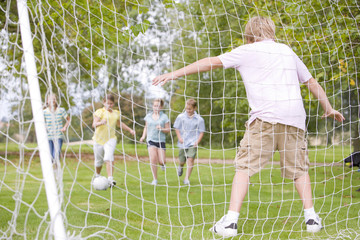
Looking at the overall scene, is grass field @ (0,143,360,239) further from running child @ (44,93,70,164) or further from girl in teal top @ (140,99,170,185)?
girl in teal top @ (140,99,170,185)

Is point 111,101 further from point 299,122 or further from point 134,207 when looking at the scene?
point 299,122

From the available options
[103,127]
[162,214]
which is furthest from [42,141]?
[103,127]

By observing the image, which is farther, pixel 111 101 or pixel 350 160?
pixel 111 101

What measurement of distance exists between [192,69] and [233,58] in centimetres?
35

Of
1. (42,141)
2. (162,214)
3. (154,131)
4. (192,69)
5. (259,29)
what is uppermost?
(259,29)

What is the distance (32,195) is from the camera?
6.04 meters

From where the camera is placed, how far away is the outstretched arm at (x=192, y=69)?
10.5 feet

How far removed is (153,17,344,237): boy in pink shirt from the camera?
3.50 metres

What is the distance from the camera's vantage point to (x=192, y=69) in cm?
338

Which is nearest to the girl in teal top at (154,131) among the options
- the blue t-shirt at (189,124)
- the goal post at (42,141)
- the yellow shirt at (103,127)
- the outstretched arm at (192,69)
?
the blue t-shirt at (189,124)

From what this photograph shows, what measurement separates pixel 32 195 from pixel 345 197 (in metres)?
4.05

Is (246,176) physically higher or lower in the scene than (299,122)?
lower

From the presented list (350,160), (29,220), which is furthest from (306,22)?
(29,220)

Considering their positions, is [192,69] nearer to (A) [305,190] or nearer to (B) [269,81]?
(B) [269,81]
